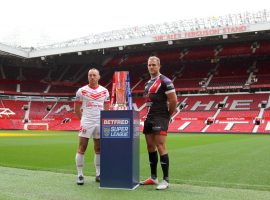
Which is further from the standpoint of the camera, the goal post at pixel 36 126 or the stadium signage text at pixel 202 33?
the goal post at pixel 36 126

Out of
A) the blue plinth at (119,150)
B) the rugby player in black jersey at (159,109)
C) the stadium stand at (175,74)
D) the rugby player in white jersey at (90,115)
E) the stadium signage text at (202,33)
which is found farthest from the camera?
the stadium stand at (175,74)

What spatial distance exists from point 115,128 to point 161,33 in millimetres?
32321

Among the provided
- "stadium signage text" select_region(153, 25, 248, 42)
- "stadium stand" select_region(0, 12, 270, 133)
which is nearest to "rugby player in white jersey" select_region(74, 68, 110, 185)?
"stadium stand" select_region(0, 12, 270, 133)

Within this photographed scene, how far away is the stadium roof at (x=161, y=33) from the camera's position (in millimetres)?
33812

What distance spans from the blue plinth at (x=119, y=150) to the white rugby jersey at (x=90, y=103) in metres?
0.47

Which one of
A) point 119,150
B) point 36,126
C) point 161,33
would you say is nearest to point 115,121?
point 119,150

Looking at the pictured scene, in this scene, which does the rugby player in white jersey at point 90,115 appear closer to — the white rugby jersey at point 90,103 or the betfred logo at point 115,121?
the white rugby jersey at point 90,103

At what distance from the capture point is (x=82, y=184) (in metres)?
5.79

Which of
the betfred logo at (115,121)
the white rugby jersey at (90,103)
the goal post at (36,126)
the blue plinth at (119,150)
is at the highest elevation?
the white rugby jersey at (90,103)

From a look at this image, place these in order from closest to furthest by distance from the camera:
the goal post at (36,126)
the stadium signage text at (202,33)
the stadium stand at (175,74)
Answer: the stadium signage text at (202,33) < the stadium stand at (175,74) < the goal post at (36,126)

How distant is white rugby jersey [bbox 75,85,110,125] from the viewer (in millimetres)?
6172

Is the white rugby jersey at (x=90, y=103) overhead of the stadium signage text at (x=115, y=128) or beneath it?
overhead

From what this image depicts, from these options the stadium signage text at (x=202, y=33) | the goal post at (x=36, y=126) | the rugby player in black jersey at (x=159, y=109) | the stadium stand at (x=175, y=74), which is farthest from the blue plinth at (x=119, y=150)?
the goal post at (x=36, y=126)

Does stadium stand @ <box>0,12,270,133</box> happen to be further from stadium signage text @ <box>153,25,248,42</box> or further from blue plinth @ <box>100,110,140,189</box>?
blue plinth @ <box>100,110,140,189</box>
